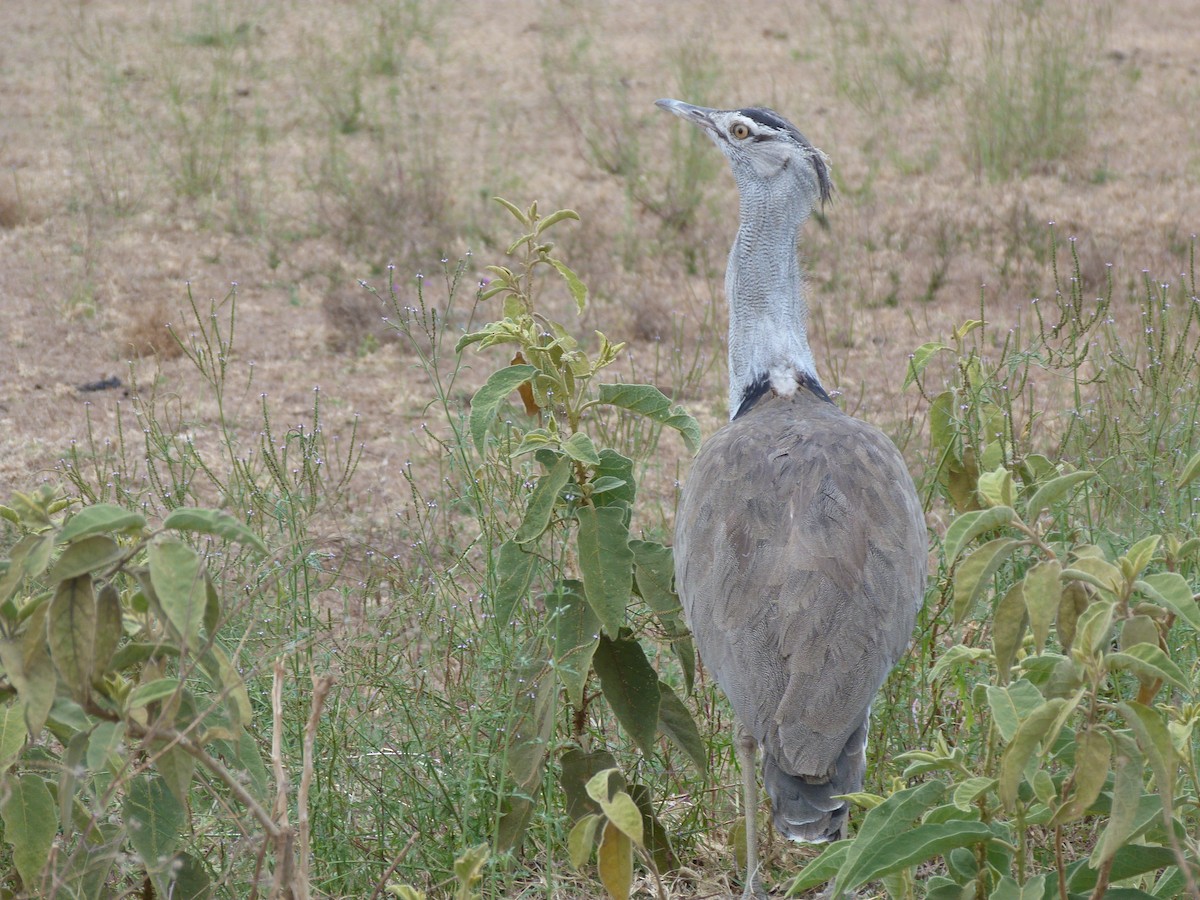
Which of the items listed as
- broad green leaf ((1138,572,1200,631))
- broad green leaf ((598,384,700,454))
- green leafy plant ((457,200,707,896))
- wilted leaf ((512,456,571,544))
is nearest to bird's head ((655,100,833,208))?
green leafy plant ((457,200,707,896))

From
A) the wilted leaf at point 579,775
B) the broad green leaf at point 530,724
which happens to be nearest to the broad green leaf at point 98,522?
the broad green leaf at point 530,724

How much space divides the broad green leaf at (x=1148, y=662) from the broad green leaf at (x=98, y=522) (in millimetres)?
1121

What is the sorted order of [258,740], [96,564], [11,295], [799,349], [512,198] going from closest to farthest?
[96,564] < [258,740] < [799,349] < [11,295] < [512,198]

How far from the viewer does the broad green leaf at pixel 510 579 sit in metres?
2.51

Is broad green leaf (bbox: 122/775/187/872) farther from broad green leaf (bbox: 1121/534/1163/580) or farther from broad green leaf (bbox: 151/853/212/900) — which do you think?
broad green leaf (bbox: 1121/534/1163/580)

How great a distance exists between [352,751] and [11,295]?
3944 mm

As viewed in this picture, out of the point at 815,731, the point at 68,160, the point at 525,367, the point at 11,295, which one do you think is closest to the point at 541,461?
the point at 525,367

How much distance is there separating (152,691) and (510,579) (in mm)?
893

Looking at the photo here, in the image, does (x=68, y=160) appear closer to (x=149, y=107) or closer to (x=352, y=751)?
(x=149, y=107)

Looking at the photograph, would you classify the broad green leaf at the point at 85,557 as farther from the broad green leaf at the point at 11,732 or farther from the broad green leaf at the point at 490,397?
the broad green leaf at the point at 490,397

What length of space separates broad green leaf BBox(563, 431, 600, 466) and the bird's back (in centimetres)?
42

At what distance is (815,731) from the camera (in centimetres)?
241

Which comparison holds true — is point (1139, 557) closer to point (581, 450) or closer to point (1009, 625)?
point (1009, 625)

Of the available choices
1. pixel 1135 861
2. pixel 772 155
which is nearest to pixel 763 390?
pixel 772 155
